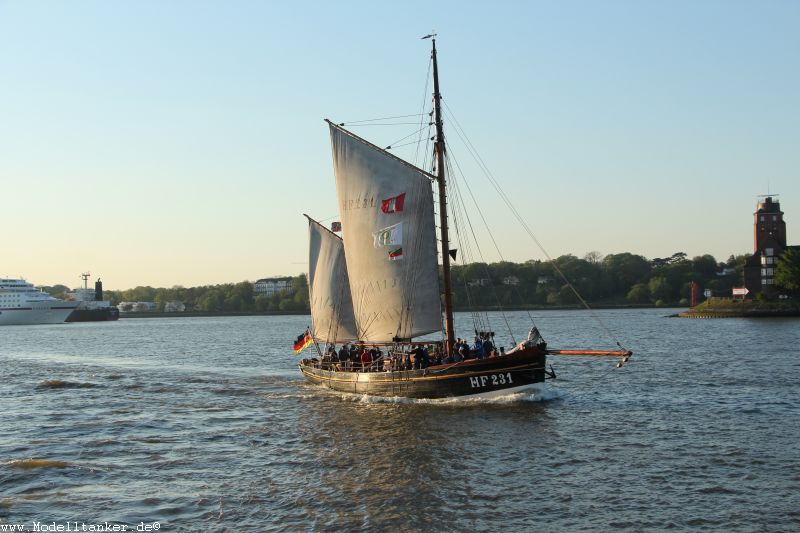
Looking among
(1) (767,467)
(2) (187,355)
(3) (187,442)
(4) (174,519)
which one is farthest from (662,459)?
(2) (187,355)

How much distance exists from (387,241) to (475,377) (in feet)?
34.4

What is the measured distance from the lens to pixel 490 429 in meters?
36.2

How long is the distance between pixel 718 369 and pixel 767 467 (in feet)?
110

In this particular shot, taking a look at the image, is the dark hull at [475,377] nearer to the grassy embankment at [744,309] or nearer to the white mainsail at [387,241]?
the white mainsail at [387,241]

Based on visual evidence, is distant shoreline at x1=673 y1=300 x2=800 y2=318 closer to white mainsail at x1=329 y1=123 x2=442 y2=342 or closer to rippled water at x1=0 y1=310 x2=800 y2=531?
rippled water at x1=0 y1=310 x2=800 y2=531

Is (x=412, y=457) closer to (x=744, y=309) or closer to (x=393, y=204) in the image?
(x=393, y=204)

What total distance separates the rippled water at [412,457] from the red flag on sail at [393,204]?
37.2 ft

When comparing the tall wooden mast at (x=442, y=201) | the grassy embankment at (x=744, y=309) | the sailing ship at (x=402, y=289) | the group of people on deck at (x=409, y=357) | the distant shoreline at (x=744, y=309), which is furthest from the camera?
the grassy embankment at (x=744, y=309)

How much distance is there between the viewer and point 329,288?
194 feet

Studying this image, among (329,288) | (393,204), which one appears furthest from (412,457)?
(329,288)

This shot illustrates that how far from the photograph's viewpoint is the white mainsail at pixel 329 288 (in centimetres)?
5831

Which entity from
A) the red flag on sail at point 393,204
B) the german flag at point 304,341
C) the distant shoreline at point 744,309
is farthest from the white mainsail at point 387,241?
the distant shoreline at point 744,309

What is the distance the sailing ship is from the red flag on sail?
0.06 meters

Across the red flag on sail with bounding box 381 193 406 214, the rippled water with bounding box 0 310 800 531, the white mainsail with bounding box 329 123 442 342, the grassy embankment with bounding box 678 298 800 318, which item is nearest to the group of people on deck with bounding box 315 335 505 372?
the white mainsail with bounding box 329 123 442 342
